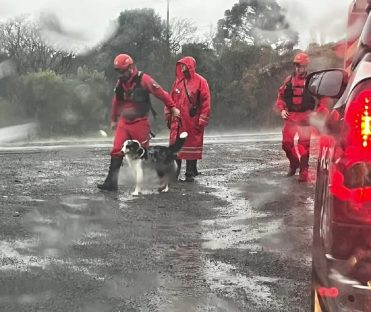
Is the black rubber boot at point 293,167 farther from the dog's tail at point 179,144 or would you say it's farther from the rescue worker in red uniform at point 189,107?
the dog's tail at point 179,144

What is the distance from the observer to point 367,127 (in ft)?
8.46

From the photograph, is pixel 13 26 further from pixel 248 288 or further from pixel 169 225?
pixel 248 288

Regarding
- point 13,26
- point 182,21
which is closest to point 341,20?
point 13,26

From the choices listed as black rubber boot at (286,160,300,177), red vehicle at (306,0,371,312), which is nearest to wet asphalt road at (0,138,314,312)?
black rubber boot at (286,160,300,177)

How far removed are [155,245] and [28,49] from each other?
10.0m

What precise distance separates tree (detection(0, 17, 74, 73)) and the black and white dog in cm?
539

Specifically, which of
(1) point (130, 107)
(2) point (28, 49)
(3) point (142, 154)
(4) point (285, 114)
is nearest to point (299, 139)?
(4) point (285, 114)

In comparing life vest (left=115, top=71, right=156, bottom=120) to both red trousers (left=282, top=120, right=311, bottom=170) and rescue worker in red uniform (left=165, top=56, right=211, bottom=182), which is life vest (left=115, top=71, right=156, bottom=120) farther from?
red trousers (left=282, top=120, right=311, bottom=170)

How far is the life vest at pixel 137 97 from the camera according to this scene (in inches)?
366

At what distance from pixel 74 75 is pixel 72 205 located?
33.7ft

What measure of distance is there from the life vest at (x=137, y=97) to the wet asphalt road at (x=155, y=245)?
1063 millimetres

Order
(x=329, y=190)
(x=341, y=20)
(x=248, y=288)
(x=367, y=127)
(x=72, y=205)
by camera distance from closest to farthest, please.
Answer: (x=367, y=127)
(x=329, y=190)
(x=248, y=288)
(x=72, y=205)
(x=341, y=20)

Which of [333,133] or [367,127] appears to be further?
[333,133]

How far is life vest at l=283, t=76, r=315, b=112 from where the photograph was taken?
33.4 feet
